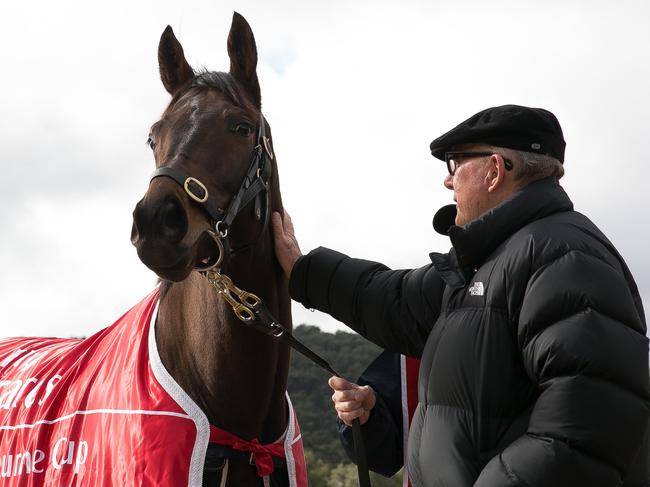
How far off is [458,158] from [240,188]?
116 centimetres

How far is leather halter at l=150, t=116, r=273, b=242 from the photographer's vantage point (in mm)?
3795

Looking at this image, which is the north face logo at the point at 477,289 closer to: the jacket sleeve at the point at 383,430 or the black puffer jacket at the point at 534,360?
the black puffer jacket at the point at 534,360

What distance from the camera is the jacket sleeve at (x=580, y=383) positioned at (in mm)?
2549

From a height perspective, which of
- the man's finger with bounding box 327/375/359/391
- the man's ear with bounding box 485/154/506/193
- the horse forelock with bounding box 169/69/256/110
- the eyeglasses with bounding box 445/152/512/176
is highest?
the horse forelock with bounding box 169/69/256/110

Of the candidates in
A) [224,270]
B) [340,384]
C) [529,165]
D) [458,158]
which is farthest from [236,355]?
[529,165]

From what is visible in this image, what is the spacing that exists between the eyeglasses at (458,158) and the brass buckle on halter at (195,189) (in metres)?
1.06

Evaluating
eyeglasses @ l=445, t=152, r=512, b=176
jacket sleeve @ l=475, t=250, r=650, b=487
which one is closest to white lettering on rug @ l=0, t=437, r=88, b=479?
eyeglasses @ l=445, t=152, r=512, b=176

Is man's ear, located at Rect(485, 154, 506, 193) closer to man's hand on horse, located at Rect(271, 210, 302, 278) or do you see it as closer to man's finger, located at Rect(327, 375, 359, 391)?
man's finger, located at Rect(327, 375, 359, 391)

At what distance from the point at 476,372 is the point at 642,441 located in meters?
0.52

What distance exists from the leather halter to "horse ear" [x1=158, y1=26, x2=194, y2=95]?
1.68ft

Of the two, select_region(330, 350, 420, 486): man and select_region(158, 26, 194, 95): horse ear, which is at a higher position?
select_region(158, 26, 194, 95): horse ear

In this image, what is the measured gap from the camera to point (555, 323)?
2648 mm

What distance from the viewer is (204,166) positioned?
3.95m

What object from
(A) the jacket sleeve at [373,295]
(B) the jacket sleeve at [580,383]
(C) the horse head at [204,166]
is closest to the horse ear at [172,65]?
(C) the horse head at [204,166]
